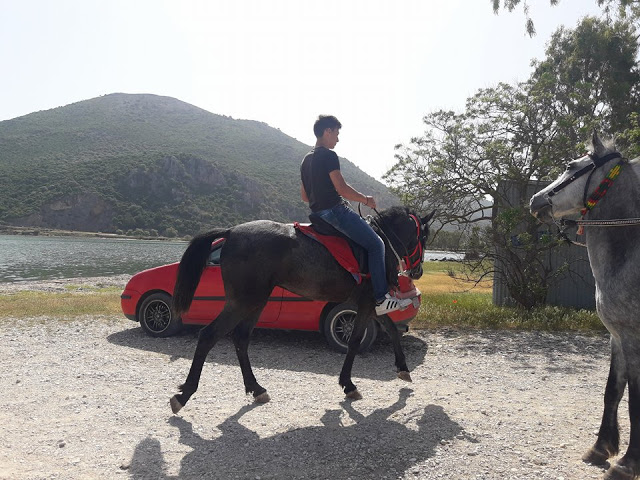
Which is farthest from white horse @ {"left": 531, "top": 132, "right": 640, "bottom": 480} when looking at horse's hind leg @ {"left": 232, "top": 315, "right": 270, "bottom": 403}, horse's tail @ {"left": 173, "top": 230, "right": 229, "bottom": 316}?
horse's tail @ {"left": 173, "top": 230, "right": 229, "bottom": 316}

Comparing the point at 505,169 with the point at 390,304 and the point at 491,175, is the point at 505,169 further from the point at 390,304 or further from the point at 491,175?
the point at 390,304

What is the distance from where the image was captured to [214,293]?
775 centimetres

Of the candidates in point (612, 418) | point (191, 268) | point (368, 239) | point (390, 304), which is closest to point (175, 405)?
point (191, 268)

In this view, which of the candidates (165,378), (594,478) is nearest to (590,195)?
(594,478)

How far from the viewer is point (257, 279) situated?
15.1 feet

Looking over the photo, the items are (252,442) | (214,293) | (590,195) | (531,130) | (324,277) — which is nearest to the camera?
(590,195)

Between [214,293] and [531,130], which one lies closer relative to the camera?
[214,293]

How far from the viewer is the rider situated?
4824 millimetres

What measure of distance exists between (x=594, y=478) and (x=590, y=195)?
2.09 metres

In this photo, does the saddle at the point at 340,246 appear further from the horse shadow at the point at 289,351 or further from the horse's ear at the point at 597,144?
the horse's ear at the point at 597,144

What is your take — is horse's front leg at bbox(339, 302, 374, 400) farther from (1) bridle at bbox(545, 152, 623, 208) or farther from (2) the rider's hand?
(1) bridle at bbox(545, 152, 623, 208)

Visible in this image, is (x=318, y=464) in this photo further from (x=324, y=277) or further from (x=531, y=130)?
(x=531, y=130)

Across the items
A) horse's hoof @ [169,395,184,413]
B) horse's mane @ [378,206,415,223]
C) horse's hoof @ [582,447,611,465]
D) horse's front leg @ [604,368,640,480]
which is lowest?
horse's hoof @ [169,395,184,413]

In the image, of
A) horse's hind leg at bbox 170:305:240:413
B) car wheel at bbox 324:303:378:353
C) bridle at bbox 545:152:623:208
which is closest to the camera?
bridle at bbox 545:152:623:208
